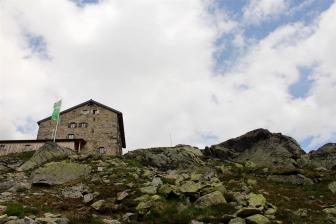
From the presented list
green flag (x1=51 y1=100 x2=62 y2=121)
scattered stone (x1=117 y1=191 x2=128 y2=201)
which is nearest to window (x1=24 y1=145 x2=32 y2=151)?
green flag (x1=51 y1=100 x2=62 y2=121)

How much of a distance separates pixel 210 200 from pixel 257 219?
11.8 feet

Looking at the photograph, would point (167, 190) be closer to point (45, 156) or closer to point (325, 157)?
point (45, 156)

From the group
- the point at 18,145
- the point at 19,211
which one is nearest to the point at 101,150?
the point at 18,145

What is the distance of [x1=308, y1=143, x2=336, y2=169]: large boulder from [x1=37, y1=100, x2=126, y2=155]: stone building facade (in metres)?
29.0

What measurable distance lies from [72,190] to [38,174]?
5.39 meters

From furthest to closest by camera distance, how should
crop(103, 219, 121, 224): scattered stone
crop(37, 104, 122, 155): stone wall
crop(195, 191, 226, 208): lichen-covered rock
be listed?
1. crop(37, 104, 122, 155): stone wall
2. crop(195, 191, 226, 208): lichen-covered rock
3. crop(103, 219, 121, 224): scattered stone

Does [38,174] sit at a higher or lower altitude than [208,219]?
higher

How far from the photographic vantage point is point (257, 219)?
1789 cm

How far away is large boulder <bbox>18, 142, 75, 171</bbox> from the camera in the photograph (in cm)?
3547

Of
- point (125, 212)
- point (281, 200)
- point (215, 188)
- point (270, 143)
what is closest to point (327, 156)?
point (270, 143)

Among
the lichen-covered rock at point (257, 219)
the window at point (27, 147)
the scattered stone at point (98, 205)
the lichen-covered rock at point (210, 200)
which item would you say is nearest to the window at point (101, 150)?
the window at point (27, 147)

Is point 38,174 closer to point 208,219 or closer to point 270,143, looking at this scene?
Result: point 208,219

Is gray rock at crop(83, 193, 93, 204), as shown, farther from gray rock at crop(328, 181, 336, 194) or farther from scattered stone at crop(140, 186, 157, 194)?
gray rock at crop(328, 181, 336, 194)

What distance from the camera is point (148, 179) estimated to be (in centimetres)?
2973
